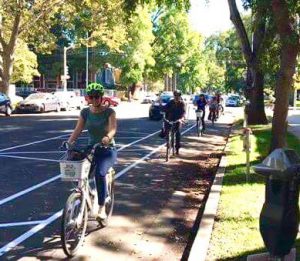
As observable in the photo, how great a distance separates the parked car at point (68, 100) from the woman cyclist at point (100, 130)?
37.4 m

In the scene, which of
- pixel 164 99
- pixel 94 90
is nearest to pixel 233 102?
pixel 164 99

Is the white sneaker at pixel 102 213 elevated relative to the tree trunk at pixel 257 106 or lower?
lower

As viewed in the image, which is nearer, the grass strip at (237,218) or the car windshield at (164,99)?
the grass strip at (237,218)

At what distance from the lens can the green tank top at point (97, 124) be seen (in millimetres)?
6816

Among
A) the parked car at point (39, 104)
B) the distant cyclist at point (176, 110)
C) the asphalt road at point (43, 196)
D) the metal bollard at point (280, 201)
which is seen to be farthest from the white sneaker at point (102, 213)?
the parked car at point (39, 104)

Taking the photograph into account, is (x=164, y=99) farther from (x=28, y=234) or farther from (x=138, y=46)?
(x=138, y=46)

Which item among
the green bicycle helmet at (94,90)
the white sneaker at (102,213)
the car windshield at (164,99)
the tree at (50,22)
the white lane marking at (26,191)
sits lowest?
the white lane marking at (26,191)

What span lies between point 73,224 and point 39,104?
3517 cm

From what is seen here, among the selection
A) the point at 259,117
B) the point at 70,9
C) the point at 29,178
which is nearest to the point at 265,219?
the point at 29,178

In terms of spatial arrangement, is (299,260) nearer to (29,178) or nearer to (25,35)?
(29,178)

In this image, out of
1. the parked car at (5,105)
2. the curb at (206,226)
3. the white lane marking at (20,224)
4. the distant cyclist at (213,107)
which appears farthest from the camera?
the parked car at (5,105)

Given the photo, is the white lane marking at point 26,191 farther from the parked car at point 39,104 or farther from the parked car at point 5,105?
the parked car at point 39,104

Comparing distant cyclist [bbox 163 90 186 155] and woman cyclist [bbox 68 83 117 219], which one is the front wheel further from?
distant cyclist [bbox 163 90 186 155]

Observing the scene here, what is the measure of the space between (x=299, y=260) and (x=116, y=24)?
3540cm
